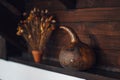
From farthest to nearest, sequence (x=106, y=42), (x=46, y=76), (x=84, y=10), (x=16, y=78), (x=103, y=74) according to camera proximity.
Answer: (x=16, y=78) < (x=46, y=76) < (x=84, y=10) < (x=106, y=42) < (x=103, y=74)

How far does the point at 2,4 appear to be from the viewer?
185cm

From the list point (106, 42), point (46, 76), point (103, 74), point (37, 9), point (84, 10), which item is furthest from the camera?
point (37, 9)

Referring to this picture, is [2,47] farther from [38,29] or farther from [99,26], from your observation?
[99,26]

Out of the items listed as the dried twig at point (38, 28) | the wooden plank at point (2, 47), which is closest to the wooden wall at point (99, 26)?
the dried twig at point (38, 28)

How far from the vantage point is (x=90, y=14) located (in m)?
1.42

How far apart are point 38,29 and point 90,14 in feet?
1.52

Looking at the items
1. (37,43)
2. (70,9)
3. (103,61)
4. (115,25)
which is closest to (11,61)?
(37,43)

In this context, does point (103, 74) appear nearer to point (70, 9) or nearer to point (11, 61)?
point (70, 9)

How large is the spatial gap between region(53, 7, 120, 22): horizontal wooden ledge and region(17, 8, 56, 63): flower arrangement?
9 cm

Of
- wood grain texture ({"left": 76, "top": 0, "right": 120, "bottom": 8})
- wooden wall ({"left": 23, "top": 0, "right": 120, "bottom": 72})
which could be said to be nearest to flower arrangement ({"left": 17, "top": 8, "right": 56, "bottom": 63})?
wooden wall ({"left": 23, "top": 0, "right": 120, "bottom": 72})

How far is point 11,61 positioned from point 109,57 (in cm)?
96

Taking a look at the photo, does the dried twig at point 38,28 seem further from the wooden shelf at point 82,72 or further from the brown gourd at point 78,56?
the brown gourd at point 78,56

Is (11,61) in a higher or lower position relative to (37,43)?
lower

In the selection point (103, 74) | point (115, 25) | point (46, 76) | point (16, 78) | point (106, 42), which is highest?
A: point (115, 25)
